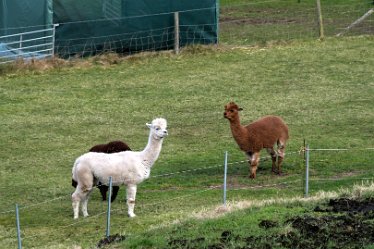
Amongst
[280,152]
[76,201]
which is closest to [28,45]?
[280,152]

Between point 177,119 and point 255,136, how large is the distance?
5.20 meters

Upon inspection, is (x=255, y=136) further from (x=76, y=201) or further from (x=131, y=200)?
(x=76, y=201)

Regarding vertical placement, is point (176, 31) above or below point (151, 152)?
above

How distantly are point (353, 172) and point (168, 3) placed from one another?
12.7m

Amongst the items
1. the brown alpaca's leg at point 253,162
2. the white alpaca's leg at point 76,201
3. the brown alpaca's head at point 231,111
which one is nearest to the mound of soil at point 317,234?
the white alpaca's leg at point 76,201

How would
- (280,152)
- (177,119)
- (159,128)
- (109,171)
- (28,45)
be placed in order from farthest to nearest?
(28,45) → (177,119) → (280,152) → (159,128) → (109,171)

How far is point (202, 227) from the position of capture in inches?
598

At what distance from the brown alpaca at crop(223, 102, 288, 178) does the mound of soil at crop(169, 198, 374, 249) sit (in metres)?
5.27

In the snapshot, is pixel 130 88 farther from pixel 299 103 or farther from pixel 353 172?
pixel 353 172

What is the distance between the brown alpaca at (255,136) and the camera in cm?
2081

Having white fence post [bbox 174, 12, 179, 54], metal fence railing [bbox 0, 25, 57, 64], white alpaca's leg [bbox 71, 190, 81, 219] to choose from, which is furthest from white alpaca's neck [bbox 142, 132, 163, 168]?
white fence post [bbox 174, 12, 179, 54]

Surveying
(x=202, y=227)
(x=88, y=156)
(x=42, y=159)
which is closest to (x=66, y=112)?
(x=42, y=159)

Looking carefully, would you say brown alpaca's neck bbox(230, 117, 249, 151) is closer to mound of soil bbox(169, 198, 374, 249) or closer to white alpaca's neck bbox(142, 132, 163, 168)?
white alpaca's neck bbox(142, 132, 163, 168)

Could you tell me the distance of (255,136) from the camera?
2081cm
